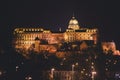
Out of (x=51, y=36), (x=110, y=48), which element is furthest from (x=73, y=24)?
(x=110, y=48)

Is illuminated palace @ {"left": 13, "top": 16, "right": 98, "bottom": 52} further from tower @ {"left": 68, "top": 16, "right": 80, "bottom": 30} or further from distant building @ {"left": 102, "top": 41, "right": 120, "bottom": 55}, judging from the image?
tower @ {"left": 68, "top": 16, "right": 80, "bottom": 30}

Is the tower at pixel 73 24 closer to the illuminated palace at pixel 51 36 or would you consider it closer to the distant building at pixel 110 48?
the illuminated palace at pixel 51 36

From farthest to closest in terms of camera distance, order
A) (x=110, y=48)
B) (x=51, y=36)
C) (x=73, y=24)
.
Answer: (x=73, y=24) → (x=51, y=36) → (x=110, y=48)

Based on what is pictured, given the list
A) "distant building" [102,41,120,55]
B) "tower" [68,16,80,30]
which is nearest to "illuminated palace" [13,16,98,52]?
"distant building" [102,41,120,55]

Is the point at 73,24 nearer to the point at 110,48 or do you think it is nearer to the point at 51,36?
the point at 51,36

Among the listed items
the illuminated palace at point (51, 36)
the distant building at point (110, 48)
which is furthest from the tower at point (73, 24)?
the distant building at point (110, 48)

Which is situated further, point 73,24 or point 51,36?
point 73,24

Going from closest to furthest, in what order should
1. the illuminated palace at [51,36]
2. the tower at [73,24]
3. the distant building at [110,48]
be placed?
the distant building at [110,48] → the illuminated palace at [51,36] → the tower at [73,24]

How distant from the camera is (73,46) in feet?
370

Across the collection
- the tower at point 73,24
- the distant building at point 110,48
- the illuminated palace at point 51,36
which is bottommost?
the distant building at point 110,48

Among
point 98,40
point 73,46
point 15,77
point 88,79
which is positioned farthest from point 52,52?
point 15,77

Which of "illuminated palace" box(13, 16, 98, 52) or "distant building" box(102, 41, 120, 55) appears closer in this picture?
"distant building" box(102, 41, 120, 55)

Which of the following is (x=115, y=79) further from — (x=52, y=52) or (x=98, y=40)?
(x=98, y=40)

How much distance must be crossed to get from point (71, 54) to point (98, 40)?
59.3 ft
